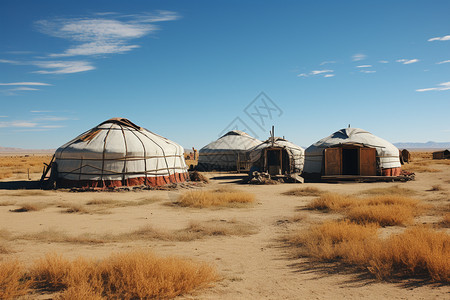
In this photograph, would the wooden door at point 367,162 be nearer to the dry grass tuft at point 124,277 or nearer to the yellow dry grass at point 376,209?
the yellow dry grass at point 376,209

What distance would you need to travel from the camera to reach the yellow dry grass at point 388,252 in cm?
505

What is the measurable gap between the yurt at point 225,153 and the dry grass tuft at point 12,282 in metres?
25.2

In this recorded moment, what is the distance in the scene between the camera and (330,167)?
21109 millimetres

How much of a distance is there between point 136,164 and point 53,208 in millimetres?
5794

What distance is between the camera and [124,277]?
185 inches

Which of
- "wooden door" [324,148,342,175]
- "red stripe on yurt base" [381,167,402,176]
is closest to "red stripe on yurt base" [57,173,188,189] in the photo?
"wooden door" [324,148,342,175]

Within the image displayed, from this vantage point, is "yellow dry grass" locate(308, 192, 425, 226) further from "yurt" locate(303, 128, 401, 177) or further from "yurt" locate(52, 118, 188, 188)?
"yurt" locate(303, 128, 401, 177)

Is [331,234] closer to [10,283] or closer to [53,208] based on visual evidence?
[10,283]

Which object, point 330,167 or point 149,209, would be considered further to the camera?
point 330,167

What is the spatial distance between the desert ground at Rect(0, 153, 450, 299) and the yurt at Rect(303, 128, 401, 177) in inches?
258

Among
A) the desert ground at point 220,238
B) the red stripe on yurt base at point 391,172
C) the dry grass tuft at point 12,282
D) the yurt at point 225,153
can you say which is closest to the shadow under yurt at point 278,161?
the yurt at point 225,153

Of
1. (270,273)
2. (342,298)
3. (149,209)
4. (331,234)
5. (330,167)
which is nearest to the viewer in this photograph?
(342,298)

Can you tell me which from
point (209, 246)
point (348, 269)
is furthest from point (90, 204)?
point (348, 269)

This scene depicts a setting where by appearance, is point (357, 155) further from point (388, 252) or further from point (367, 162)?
point (388, 252)
